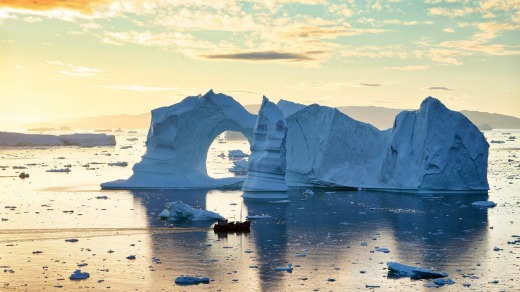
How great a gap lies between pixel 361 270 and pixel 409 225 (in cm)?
826

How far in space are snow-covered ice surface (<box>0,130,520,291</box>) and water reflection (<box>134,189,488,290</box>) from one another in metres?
0.04

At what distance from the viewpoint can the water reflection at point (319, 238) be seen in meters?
18.4

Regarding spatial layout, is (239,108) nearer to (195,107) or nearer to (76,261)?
(195,107)

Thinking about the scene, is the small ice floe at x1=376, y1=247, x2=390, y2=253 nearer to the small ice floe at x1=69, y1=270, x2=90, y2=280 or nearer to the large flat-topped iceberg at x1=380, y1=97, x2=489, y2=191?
the small ice floe at x1=69, y1=270, x2=90, y2=280

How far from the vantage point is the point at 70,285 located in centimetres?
1659

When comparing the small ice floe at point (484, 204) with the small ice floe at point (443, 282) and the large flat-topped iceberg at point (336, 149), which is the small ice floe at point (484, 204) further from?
the small ice floe at point (443, 282)

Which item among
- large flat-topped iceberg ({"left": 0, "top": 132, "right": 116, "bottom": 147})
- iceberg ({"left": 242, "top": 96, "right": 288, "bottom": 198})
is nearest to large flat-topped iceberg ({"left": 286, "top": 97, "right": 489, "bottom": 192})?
iceberg ({"left": 242, "top": 96, "right": 288, "bottom": 198})

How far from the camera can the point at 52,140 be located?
103 metres

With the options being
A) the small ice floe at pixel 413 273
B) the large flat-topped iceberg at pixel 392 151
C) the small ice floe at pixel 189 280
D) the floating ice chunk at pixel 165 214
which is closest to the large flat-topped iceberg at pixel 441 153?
the large flat-topped iceberg at pixel 392 151

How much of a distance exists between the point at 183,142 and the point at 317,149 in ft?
23.2

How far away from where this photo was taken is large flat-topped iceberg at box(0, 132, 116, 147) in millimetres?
97094

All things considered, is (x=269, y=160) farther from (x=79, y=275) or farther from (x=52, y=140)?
(x=52, y=140)

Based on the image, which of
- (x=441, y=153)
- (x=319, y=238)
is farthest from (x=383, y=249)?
(x=441, y=153)

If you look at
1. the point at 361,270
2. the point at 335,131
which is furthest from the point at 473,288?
the point at 335,131
